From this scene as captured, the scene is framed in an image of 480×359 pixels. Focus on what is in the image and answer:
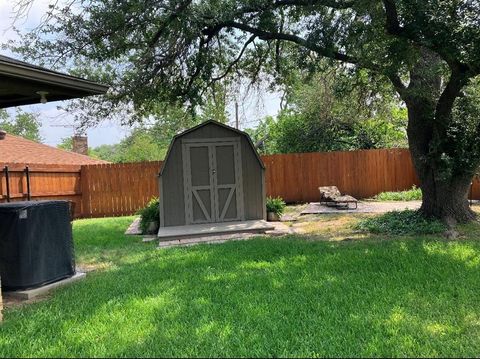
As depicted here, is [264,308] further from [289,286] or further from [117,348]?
[117,348]

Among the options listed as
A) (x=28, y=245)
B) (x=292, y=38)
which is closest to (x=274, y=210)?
(x=292, y=38)

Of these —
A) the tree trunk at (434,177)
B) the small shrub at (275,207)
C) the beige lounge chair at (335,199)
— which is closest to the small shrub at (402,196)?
the beige lounge chair at (335,199)

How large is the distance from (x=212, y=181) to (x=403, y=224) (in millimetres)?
4214

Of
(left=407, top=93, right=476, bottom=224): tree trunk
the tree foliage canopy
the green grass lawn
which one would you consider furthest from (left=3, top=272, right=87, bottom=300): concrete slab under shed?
the tree foliage canopy

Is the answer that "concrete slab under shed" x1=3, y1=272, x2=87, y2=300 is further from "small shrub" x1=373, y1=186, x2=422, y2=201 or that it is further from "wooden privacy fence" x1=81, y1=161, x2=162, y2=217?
"small shrub" x1=373, y1=186, x2=422, y2=201

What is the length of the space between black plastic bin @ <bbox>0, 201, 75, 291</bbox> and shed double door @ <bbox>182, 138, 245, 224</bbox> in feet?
14.4

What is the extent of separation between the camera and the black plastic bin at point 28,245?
5.03m

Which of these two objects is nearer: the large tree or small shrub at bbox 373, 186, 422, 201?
the large tree

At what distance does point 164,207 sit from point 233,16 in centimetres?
456

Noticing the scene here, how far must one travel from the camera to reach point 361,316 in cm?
382

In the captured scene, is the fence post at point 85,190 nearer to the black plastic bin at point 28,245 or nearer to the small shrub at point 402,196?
the black plastic bin at point 28,245

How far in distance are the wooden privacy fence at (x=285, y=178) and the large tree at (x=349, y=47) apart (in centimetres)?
478

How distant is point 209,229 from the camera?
9.00m

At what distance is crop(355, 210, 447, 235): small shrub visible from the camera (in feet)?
26.7
